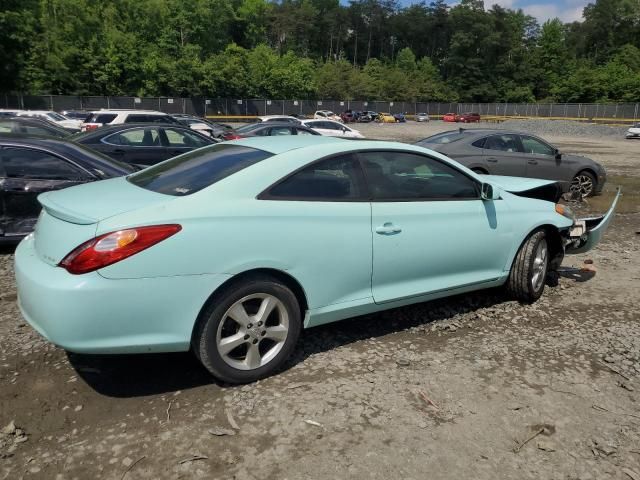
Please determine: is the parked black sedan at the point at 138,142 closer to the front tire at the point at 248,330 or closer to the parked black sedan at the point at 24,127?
the parked black sedan at the point at 24,127

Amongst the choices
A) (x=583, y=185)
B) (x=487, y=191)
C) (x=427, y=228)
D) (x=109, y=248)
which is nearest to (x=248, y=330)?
(x=109, y=248)

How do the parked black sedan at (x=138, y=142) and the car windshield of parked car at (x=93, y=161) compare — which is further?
the parked black sedan at (x=138, y=142)

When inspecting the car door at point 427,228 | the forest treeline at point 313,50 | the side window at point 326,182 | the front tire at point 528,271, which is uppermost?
the forest treeline at point 313,50

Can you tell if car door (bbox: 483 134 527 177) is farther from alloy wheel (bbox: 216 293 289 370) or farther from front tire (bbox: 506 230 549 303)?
alloy wheel (bbox: 216 293 289 370)

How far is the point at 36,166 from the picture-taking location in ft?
21.4

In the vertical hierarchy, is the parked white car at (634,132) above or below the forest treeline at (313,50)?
below

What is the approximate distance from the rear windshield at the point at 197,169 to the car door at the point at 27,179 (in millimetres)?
2786

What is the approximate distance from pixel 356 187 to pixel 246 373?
1522 mm

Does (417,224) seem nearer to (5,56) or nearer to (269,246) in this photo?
(269,246)

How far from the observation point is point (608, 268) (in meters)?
6.65

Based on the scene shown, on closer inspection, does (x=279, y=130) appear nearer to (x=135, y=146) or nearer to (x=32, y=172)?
(x=135, y=146)

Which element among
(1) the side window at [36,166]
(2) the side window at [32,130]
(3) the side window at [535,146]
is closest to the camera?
(1) the side window at [36,166]

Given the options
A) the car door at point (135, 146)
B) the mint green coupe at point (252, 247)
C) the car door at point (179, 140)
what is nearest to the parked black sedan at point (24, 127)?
the car door at point (135, 146)

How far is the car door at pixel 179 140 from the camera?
1138cm
